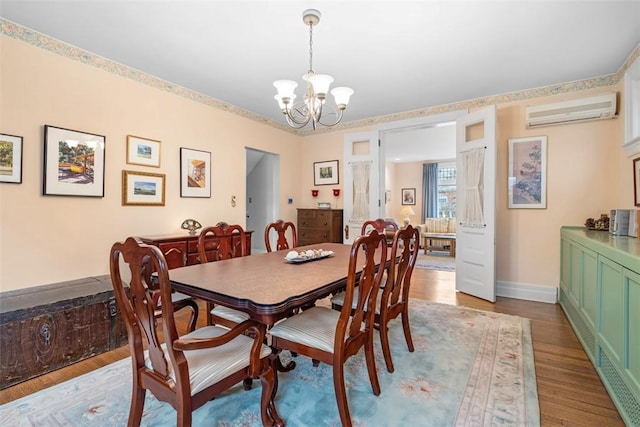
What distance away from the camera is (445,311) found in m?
3.22

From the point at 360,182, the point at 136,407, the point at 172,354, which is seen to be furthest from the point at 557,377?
the point at 360,182

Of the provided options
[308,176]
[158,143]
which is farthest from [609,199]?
[158,143]

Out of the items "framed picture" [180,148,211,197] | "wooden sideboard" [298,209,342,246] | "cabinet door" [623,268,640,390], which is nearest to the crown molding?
"framed picture" [180,148,211,197]

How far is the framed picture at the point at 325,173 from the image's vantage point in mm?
5270

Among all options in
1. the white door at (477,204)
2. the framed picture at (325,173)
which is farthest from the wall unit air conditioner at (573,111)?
the framed picture at (325,173)

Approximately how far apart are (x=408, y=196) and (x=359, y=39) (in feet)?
25.1

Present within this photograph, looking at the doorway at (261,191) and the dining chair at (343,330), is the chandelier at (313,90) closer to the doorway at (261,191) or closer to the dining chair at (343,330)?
the dining chair at (343,330)

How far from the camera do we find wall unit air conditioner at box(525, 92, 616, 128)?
3.23 meters

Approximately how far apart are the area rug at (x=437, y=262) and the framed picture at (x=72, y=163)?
5.01 metres

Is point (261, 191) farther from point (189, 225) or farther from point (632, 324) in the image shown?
point (632, 324)

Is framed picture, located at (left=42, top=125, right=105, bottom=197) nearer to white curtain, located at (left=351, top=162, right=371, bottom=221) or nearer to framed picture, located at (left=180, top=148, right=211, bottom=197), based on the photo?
framed picture, located at (left=180, top=148, right=211, bottom=197)

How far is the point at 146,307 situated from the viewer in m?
1.20

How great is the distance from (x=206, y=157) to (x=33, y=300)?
7.56ft

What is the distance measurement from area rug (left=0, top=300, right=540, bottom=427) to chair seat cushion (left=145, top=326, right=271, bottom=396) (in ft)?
1.44
